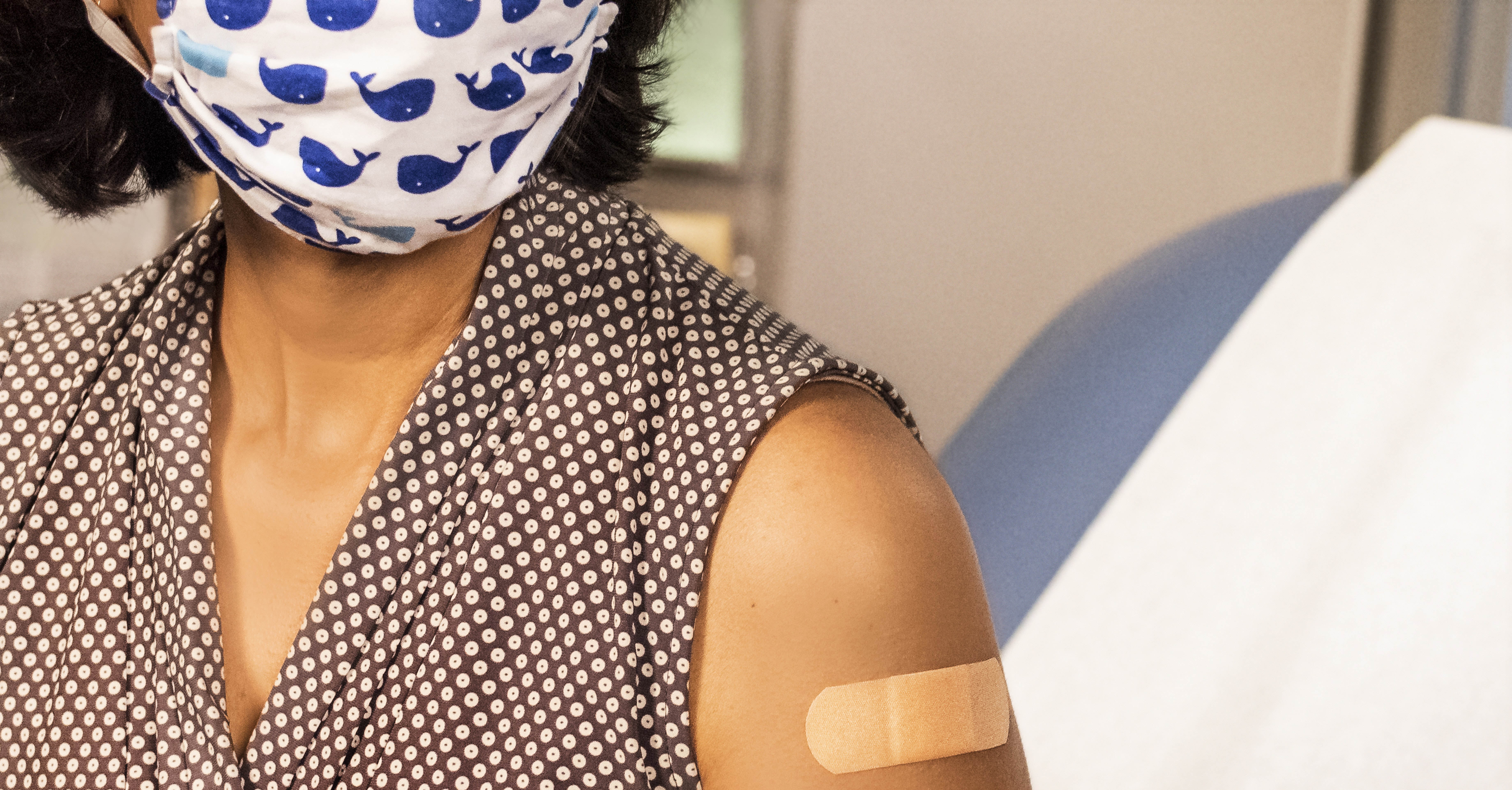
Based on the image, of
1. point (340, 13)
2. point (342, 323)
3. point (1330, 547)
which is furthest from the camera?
point (1330, 547)

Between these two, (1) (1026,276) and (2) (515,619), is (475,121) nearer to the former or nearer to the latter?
(2) (515,619)

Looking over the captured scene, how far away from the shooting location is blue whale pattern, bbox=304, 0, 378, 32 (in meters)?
0.66

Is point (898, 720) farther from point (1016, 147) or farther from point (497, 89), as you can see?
point (1016, 147)

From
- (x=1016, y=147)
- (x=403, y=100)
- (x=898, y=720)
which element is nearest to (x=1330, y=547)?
(x=1016, y=147)

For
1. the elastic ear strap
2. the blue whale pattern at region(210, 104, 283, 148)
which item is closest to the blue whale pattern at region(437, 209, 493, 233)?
the blue whale pattern at region(210, 104, 283, 148)

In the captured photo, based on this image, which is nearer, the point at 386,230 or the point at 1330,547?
the point at 386,230

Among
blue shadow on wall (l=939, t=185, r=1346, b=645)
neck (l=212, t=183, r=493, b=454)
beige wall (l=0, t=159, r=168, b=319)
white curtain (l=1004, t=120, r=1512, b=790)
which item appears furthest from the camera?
blue shadow on wall (l=939, t=185, r=1346, b=645)

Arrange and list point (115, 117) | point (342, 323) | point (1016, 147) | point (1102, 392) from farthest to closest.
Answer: point (1016, 147) < point (1102, 392) < point (115, 117) < point (342, 323)

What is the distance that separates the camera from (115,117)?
0.91 metres

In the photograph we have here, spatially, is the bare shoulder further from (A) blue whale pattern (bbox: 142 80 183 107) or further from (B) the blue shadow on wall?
(B) the blue shadow on wall

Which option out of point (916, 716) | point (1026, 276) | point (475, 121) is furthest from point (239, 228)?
point (1026, 276)

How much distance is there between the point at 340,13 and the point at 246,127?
9cm

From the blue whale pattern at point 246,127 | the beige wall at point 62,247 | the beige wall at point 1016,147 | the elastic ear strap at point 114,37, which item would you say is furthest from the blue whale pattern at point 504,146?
the beige wall at point 1016,147

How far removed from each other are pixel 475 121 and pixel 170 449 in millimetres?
306
